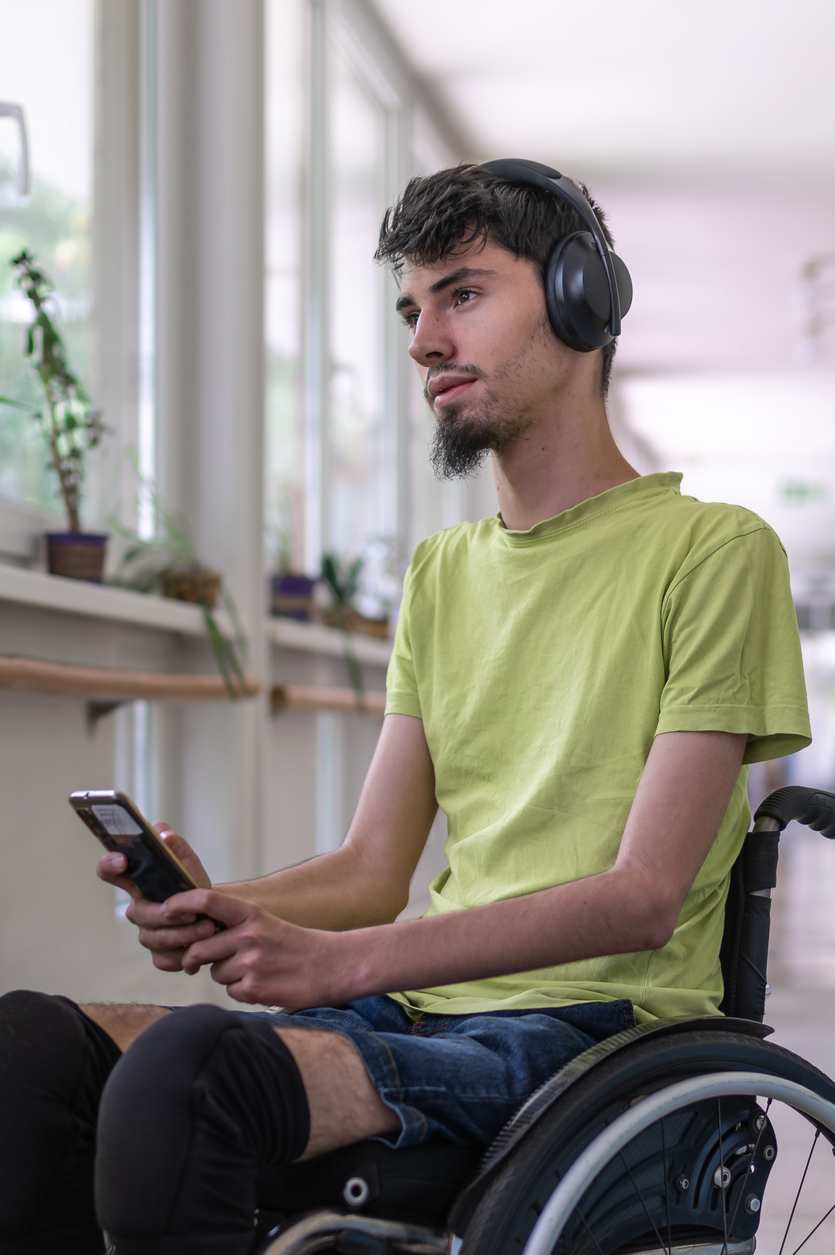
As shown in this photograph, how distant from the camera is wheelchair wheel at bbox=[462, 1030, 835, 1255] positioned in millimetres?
876

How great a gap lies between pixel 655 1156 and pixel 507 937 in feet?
0.71

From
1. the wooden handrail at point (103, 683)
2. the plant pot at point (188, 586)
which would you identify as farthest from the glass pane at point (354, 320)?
the wooden handrail at point (103, 683)

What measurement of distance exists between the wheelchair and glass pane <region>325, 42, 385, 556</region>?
3367 millimetres

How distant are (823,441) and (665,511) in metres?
10.1

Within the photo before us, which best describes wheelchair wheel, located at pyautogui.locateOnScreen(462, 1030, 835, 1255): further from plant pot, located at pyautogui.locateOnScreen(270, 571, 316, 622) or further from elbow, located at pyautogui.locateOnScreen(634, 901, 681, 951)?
plant pot, located at pyautogui.locateOnScreen(270, 571, 316, 622)

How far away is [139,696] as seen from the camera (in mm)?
2316

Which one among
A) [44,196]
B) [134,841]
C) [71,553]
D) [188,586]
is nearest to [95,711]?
[71,553]

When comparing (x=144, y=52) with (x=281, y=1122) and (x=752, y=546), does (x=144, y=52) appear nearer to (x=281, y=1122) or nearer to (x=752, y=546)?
(x=752, y=546)

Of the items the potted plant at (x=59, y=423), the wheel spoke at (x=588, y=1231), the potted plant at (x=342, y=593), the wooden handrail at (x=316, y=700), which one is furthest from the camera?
the potted plant at (x=342, y=593)

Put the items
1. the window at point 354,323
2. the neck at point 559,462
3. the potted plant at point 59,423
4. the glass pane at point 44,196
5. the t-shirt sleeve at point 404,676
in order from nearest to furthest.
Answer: the neck at point 559,462, the t-shirt sleeve at point 404,676, the potted plant at point 59,423, the glass pane at point 44,196, the window at point 354,323

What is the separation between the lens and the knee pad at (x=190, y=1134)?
2.71 feet

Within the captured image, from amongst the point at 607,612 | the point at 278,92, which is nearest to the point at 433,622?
the point at 607,612

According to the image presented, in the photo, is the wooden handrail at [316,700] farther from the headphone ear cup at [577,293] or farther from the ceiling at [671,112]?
the ceiling at [671,112]

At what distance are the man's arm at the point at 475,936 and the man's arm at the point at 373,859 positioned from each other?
23 centimetres
